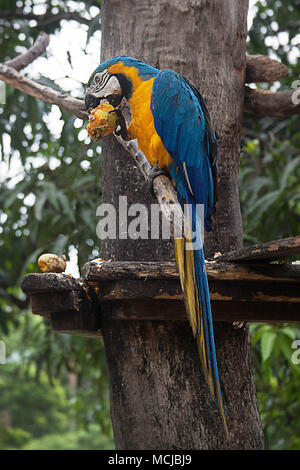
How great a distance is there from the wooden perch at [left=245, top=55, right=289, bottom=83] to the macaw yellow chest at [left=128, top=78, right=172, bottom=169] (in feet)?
1.55

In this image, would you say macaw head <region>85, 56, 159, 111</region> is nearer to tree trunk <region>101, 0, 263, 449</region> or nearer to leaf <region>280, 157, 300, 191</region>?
tree trunk <region>101, 0, 263, 449</region>

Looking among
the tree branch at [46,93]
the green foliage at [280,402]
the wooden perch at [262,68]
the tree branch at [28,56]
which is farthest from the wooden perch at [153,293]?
the green foliage at [280,402]

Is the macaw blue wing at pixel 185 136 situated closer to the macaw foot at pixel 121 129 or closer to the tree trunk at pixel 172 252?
the macaw foot at pixel 121 129

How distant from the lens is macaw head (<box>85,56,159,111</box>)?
46.3 inches

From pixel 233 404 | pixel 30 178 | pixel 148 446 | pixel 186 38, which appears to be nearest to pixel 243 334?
pixel 233 404

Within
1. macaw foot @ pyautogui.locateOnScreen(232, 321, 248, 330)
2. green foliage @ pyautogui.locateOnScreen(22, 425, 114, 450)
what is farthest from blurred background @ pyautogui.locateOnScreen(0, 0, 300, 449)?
green foliage @ pyautogui.locateOnScreen(22, 425, 114, 450)

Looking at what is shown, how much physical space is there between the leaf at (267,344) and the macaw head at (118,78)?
3.59 ft

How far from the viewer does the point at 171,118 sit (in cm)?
112

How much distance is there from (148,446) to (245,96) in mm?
924

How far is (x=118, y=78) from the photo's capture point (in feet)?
3.86

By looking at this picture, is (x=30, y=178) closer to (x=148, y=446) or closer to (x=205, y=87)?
(x=205, y=87)

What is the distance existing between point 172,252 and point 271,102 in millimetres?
533

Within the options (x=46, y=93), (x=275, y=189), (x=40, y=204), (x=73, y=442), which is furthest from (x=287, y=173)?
(x=73, y=442)

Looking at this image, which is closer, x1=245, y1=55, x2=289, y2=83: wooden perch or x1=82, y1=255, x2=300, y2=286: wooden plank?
x1=82, y1=255, x2=300, y2=286: wooden plank
